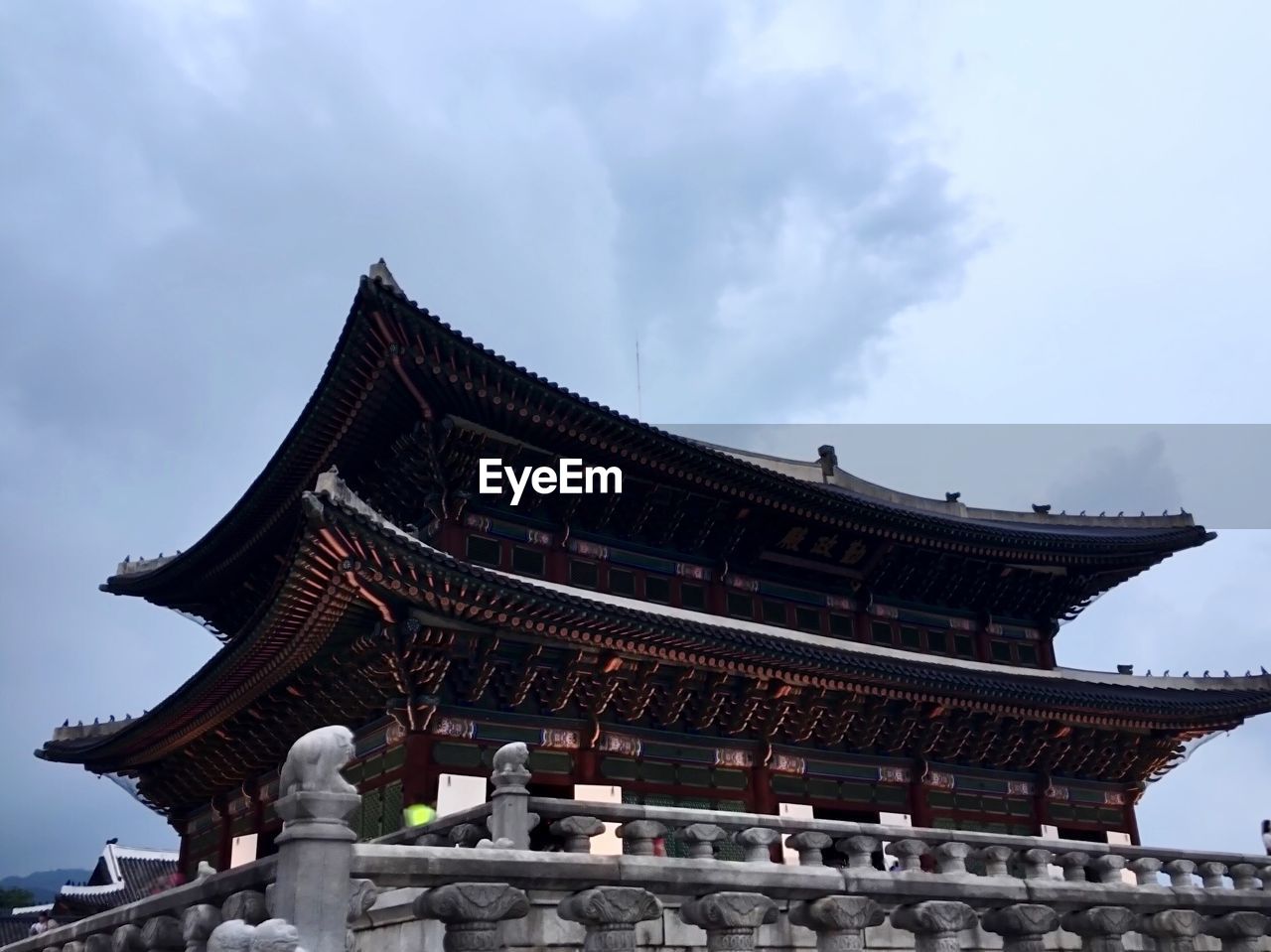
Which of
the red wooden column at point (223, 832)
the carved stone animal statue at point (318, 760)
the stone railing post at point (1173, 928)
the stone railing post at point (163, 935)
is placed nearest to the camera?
the carved stone animal statue at point (318, 760)

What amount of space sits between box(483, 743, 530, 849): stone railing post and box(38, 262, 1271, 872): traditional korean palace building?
334 cm

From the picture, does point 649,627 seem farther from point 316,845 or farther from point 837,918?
point 316,845

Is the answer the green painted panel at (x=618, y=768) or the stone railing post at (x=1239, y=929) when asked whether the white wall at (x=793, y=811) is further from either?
the stone railing post at (x=1239, y=929)

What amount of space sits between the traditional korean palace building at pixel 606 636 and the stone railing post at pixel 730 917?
6622 mm

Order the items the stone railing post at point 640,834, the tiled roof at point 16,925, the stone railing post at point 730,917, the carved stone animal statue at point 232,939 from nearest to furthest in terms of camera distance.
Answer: the carved stone animal statue at point 232,939 → the stone railing post at point 730,917 → the stone railing post at point 640,834 → the tiled roof at point 16,925

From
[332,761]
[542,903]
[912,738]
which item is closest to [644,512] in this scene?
[912,738]

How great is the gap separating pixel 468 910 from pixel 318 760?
5.91 feet

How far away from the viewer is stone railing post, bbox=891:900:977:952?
34.1 ft

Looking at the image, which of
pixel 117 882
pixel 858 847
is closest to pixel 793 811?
pixel 858 847

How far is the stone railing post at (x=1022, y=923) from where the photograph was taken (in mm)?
10781

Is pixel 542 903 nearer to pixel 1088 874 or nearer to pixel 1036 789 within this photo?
pixel 1088 874

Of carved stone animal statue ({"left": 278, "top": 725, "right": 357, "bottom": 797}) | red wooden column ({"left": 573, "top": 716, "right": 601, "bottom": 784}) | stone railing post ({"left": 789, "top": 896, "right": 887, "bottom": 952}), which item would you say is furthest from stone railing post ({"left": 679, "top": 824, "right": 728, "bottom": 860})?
carved stone animal statue ({"left": 278, "top": 725, "right": 357, "bottom": 797})

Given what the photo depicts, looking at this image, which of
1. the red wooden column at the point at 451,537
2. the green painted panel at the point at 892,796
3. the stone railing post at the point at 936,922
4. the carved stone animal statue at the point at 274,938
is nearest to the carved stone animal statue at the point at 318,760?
the carved stone animal statue at the point at 274,938

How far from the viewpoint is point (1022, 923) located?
1076 centimetres
